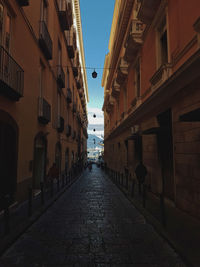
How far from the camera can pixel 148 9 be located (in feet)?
31.5

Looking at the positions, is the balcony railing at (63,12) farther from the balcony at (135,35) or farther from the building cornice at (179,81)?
the building cornice at (179,81)

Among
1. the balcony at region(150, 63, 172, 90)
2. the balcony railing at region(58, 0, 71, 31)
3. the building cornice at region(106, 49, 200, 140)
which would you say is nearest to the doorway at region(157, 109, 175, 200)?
the building cornice at region(106, 49, 200, 140)

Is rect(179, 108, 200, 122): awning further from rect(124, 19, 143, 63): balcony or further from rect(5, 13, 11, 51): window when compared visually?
rect(124, 19, 143, 63): balcony

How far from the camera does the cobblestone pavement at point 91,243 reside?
12.2 ft

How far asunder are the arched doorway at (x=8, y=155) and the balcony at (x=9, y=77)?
777 mm

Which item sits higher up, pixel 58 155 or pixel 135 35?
pixel 135 35

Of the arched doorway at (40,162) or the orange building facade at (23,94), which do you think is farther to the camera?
the arched doorway at (40,162)

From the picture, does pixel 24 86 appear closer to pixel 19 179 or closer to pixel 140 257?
pixel 19 179

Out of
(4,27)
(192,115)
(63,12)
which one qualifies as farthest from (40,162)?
(63,12)

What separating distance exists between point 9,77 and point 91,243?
6.08 m

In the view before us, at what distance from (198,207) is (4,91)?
7488 mm

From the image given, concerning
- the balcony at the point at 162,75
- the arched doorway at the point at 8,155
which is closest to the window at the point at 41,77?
the arched doorway at the point at 8,155

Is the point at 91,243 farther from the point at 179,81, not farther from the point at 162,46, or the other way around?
the point at 162,46

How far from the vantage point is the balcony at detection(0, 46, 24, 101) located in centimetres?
614
